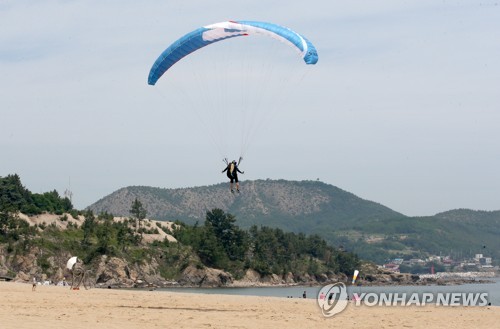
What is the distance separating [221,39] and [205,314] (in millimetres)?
13292

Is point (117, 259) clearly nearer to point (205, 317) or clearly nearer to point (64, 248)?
point (64, 248)

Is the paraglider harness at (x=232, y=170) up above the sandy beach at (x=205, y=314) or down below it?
above

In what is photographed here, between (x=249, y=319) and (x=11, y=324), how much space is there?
34.3 feet

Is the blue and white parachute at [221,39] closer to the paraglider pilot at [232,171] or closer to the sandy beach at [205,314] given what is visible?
the paraglider pilot at [232,171]

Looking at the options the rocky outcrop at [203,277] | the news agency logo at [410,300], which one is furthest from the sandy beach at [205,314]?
the rocky outcrop at [203,277]

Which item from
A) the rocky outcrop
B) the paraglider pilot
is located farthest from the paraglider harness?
the rocky outcrop

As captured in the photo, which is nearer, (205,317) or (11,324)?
(11,324)

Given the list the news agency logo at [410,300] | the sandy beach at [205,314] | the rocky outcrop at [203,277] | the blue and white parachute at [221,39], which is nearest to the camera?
the sandy beach at [205,314]

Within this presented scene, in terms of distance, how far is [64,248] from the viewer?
11144 centimetres

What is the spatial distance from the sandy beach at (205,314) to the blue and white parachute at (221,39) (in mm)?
Result: 11109

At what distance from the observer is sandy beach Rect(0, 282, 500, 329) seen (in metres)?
28.8

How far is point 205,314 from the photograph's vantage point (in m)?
34.2

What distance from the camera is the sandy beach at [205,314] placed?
28.8 m

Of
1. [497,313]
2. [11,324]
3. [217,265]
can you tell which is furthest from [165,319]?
[217,265]
